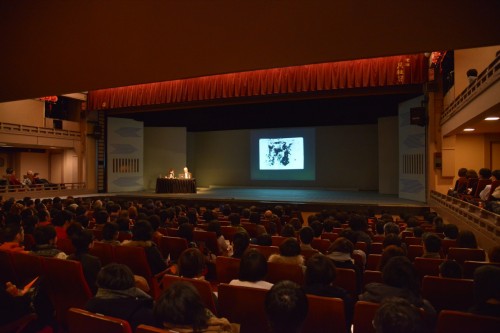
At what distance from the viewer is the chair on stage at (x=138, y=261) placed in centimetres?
Answer: 328

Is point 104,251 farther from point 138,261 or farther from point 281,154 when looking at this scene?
point 281,154

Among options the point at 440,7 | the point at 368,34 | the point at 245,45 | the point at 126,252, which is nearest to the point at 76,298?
the point at 126,252

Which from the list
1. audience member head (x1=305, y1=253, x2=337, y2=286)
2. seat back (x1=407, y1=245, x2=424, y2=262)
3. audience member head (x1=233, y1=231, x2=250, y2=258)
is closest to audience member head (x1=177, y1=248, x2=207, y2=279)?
audience member head (x1=305, y1=253, x2=337, y2=286)

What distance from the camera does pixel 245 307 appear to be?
2.11m

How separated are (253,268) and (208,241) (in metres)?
2.13

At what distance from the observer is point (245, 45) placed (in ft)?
12.5

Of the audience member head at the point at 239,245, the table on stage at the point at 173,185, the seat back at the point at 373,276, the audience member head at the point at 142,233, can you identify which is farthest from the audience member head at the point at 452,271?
the table on stage at the point at 173,185

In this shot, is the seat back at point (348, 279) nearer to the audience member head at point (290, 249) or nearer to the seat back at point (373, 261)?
the audience member head at point (290, 249)

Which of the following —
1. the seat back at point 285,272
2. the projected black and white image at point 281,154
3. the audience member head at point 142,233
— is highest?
the projected black and white image at point 281,154

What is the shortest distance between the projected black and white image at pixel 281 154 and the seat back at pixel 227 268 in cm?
1316

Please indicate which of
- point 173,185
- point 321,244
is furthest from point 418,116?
point 173,185

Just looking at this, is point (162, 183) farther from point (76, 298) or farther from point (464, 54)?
point (76, 298)

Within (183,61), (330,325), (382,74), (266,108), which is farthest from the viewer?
→ (266,108)

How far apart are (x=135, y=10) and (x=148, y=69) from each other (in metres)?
0.77
